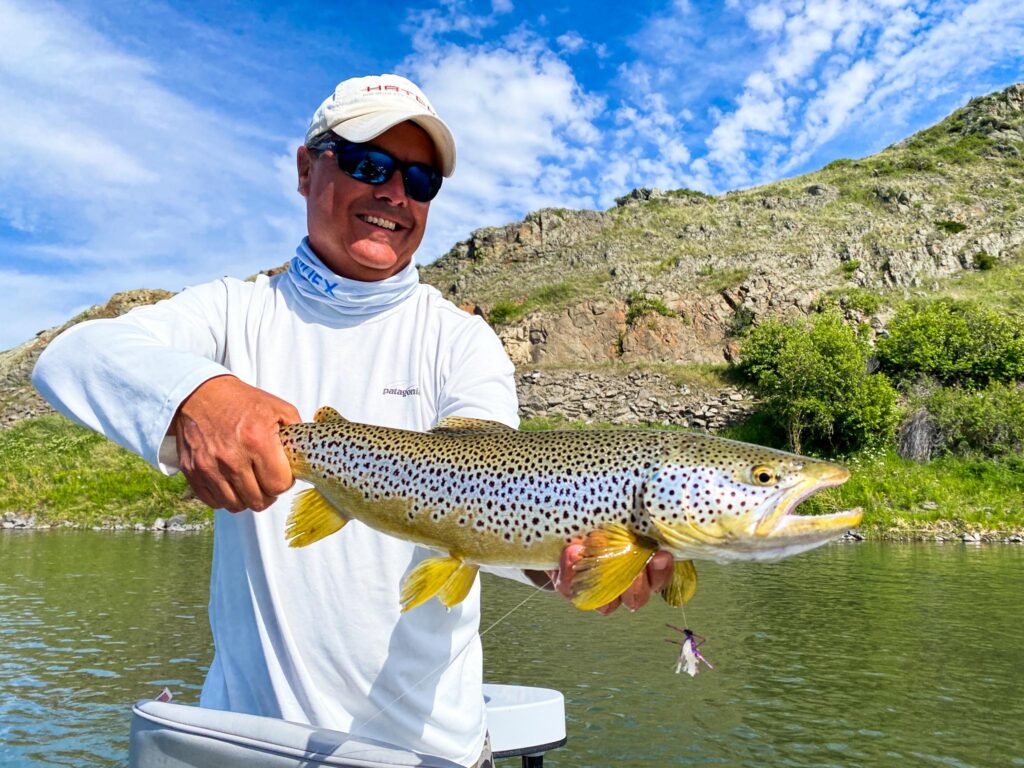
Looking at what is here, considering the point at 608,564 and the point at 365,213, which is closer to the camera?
the point at 608,564

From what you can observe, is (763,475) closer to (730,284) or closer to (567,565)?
(567,565)

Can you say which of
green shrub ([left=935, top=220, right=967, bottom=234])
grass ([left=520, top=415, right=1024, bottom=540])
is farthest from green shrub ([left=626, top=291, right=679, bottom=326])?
green shrub ([left=935, top=220, right=967, bottom=234])

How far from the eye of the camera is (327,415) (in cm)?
260

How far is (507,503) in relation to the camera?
2531mm

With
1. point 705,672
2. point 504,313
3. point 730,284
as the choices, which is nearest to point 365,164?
point 705,672

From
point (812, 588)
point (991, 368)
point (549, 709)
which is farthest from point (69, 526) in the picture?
point (991, 368)

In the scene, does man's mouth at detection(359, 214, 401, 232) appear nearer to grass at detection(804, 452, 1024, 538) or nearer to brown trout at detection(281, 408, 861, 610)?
brown trout at detection(281, 408, 861, 610)

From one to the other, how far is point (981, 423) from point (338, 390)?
40669 millimetres

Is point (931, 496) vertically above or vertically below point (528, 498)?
below

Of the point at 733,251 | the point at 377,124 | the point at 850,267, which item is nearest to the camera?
the point at 377,124

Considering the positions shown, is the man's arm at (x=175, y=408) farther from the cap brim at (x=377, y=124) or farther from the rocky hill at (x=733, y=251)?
the rocky hill at (x=733, y=251)

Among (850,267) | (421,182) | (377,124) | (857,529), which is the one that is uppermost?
(850,267)

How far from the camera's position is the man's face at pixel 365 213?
2900 mm

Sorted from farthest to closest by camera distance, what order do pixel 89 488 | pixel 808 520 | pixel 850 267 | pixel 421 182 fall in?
pixel 850 267, pixel 89 488, pixel 421 182, pixel 808 520
